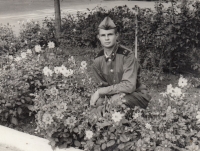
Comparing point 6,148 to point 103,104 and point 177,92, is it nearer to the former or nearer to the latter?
point 103,104

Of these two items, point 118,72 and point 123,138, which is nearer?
point 123,138

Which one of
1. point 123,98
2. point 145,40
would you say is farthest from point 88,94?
point 145,40

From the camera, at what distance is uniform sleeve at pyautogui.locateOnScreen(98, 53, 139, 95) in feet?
11.4

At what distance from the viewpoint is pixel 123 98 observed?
11.4 ft

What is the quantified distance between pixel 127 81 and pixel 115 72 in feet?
0.89

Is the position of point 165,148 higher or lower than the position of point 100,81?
lower

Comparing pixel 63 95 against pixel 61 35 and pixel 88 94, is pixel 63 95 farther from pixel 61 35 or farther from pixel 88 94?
pixel 61 35

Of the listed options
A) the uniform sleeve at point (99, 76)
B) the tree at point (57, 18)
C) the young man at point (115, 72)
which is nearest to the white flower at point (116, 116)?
the young man at point (115, 72)

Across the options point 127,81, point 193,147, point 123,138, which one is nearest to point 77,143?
point 123,138

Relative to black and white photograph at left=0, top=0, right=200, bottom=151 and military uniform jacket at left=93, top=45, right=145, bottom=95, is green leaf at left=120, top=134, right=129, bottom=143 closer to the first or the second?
black and white photograph at left=0, top=0, right=200, bottom=151

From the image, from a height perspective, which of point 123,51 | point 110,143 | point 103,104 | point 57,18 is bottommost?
point 110,143

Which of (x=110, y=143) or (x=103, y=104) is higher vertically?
(x=103, y=104)

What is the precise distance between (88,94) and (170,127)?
1.12 meters

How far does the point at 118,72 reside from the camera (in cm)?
371
